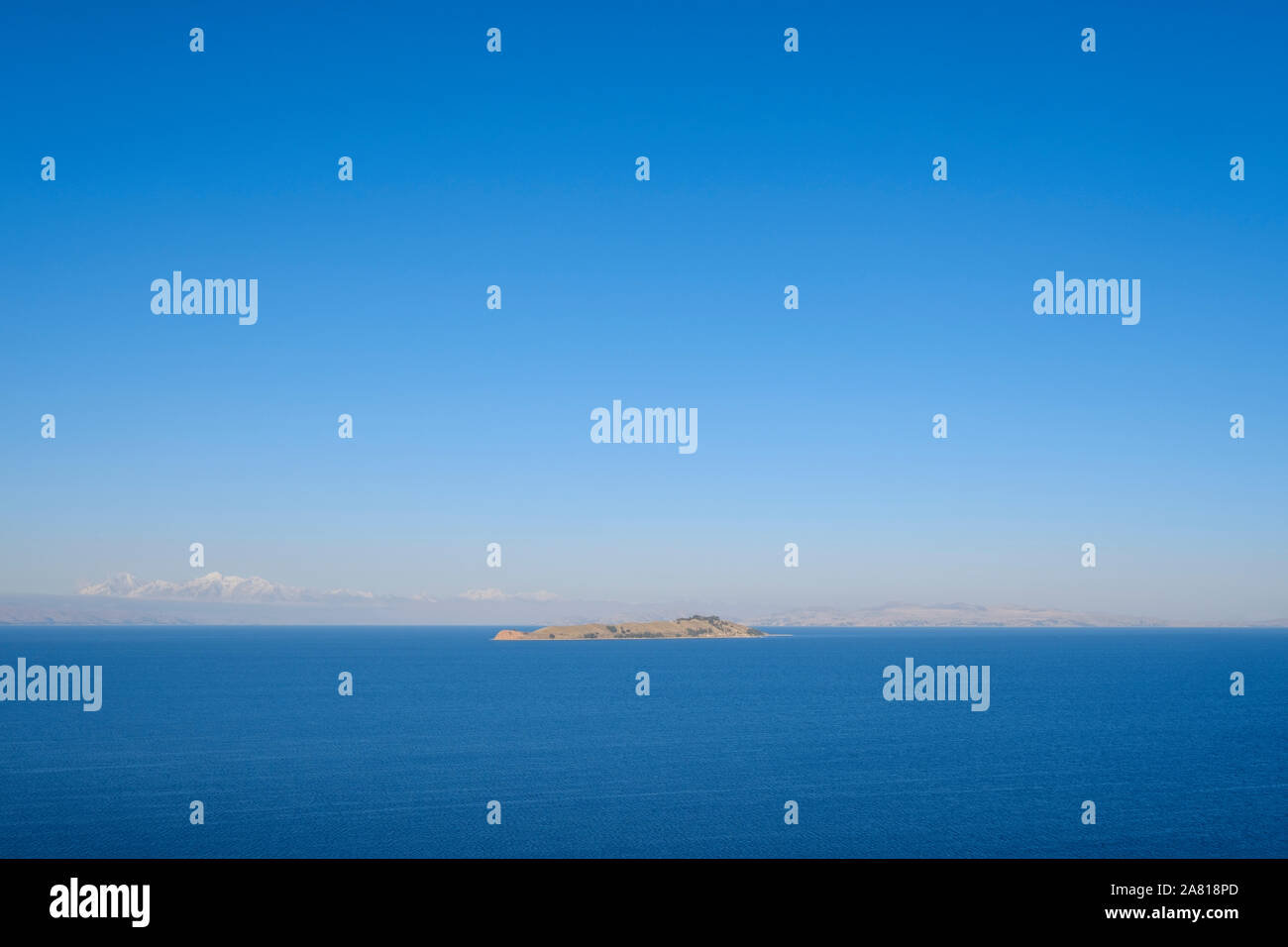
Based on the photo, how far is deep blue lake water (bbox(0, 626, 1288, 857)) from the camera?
48.5m

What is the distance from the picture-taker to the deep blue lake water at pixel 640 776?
4847 cm

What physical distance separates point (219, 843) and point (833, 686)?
405 feet

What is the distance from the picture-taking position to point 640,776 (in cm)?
6788

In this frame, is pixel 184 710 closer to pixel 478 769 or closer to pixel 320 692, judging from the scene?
pixel 320 692

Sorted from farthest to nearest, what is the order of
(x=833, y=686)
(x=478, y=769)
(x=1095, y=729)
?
(x=833, y=686) → (x=1095, y=729) → (x=478, y=769)

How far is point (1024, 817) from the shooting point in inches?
2164
